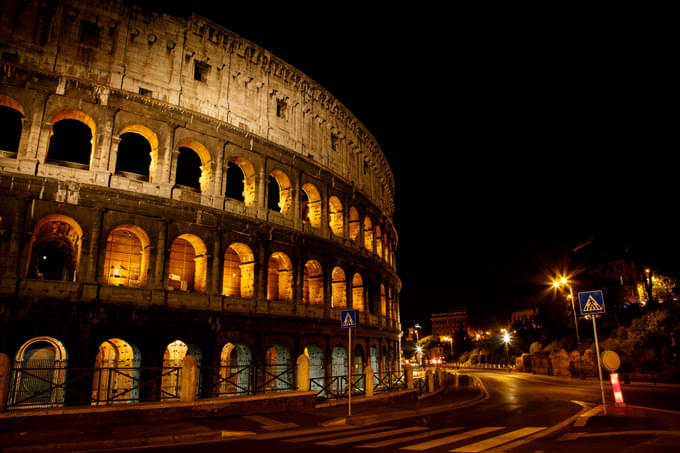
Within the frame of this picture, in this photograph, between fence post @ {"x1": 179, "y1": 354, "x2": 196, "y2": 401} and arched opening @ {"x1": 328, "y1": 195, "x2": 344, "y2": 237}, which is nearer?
fence post @ {"x1": 179, "y1": 354, "x2": 196, "y2": 401}

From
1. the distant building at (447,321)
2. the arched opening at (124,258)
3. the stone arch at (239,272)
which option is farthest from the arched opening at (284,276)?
the distant building at (447,321)

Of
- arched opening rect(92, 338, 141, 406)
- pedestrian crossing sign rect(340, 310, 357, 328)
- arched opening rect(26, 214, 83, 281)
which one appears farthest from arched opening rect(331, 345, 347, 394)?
arched opening rect(26, 214, 83, 281)

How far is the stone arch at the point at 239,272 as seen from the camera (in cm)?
2164

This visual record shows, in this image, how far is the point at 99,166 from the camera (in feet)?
58.6

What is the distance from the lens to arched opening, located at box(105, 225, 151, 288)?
1945 centimetres

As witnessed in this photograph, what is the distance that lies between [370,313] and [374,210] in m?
8.14

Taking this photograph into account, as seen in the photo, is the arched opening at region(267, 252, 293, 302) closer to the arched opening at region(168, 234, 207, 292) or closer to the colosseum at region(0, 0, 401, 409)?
the colosseum at region(0, 0, 401, 409)

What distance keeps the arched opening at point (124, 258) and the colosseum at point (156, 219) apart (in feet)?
0.20

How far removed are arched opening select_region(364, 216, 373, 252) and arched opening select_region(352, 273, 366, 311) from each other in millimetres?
3352

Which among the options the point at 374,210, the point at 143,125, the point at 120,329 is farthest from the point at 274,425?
the point at 374,210

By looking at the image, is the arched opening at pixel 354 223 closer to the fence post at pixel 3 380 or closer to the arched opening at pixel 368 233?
the arched opening at pixel 368 233

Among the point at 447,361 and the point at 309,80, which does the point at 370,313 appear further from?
the point at 447,361

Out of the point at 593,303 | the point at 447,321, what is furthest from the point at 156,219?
the point at 447,321

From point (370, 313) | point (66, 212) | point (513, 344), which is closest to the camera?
point (66, 212)
